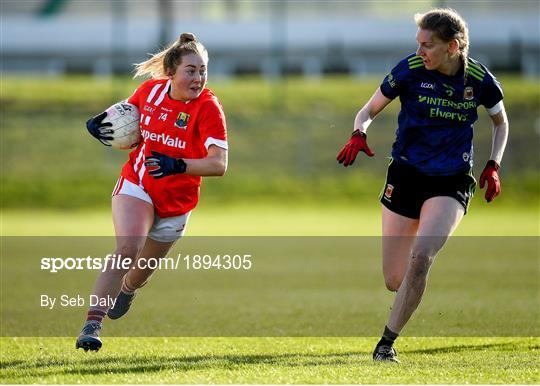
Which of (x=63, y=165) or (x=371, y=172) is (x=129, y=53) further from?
(x=371, y=172)

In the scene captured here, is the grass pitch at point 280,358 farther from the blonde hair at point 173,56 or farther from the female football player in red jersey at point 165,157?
the blonde hair at point 173,56

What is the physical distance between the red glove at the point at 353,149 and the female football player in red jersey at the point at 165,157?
0.74 meters

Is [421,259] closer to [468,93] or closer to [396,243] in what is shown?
[396,243]

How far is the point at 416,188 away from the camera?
671 cm

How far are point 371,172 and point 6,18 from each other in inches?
690

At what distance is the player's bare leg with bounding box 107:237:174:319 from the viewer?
7225mm

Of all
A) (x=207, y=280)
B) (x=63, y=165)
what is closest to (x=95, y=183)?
(x=63, y=165)

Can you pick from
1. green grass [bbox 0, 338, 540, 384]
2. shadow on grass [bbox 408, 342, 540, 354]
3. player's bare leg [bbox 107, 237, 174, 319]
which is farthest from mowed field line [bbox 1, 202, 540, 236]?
shadow on grass [bbox 408, 342, 540, 354]

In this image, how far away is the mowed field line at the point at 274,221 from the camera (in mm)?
→ 17719

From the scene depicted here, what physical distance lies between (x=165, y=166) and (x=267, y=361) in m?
1.34

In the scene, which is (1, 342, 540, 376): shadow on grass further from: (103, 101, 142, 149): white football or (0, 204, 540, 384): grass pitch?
(103, 101, 142, 149): white football

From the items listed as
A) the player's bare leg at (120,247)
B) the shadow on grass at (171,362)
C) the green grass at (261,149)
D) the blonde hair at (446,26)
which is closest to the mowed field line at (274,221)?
the green grass at (261,149)

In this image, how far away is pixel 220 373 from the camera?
5.98 metres

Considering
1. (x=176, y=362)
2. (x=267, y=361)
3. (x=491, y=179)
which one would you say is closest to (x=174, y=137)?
(x=176, y=362)
